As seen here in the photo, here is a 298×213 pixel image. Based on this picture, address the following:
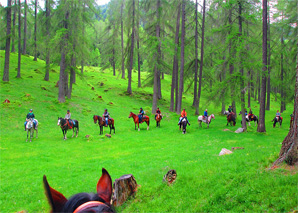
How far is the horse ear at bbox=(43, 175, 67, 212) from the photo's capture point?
1.39 meters

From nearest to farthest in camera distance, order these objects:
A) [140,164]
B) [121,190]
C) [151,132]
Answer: [121,190], [140,164], [151,132]

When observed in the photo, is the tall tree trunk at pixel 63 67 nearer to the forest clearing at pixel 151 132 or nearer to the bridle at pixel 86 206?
the forest clearing at pixel 151 132

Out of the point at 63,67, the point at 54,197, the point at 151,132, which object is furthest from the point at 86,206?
A: the point at 63,67

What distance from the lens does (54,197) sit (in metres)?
1.48

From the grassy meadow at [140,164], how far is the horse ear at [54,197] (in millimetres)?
82

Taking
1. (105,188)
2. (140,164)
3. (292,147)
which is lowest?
(140,164)

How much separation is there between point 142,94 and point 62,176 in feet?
94.4

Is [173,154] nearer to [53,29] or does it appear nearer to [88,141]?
[88,141]

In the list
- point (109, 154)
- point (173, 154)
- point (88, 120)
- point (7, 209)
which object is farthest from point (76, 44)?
point (7, 209)

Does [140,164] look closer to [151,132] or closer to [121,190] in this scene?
[121,190]

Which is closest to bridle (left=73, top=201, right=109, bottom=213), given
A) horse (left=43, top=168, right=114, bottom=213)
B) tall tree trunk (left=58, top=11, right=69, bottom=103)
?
horse (left=43, top=168, right=114, bottom=213)

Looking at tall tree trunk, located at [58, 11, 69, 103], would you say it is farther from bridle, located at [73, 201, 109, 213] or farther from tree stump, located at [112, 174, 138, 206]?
bridle, located at [73, 201, 109, 213]

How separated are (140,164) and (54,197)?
28.7ft

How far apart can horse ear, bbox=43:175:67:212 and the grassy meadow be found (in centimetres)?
8
